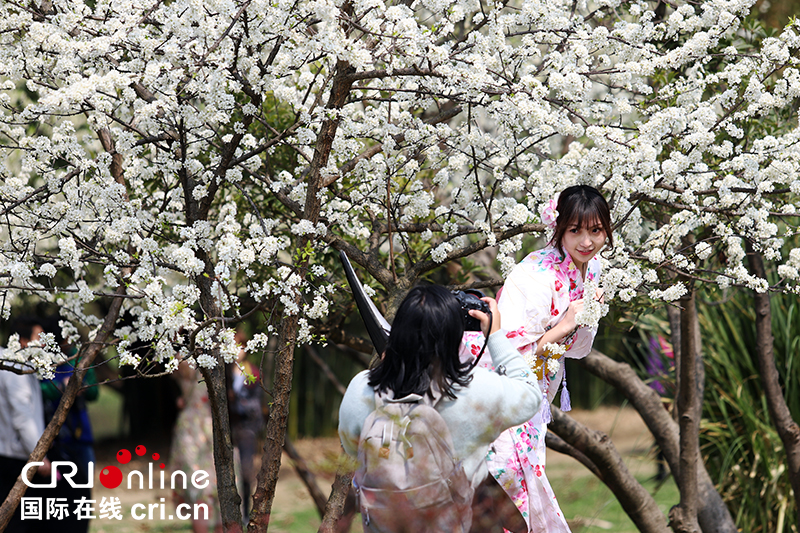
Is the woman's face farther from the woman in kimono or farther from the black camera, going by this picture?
the black camera

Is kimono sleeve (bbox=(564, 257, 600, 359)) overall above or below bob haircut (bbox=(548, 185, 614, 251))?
below

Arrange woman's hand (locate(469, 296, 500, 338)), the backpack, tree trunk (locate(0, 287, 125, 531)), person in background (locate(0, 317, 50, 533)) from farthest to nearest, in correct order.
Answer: person in background (locate(0, 317, 50, 533)) → tree trunk (locate(0, 287, 125, 531)) → woman's hand (locate(469, 296, 500, 338)) → the backpack

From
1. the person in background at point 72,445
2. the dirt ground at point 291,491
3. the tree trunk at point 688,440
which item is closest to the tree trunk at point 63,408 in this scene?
the person in background at point 72,445

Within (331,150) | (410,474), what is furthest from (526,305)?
(331,150)

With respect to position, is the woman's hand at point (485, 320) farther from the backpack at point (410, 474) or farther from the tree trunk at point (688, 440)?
the tree trunk at point (688, 440)

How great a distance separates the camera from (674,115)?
2.85 metres

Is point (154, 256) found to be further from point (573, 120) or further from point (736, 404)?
point (736, 404)

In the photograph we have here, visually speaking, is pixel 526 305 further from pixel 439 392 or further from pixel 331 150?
pixel 331 150

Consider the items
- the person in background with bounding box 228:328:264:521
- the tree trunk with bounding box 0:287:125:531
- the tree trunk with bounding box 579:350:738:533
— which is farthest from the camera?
the person in background with bounding box 228:328:264:521

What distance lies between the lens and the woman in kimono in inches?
101

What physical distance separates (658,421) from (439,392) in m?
2.54

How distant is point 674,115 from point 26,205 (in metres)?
2.38

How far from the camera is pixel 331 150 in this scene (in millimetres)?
3121

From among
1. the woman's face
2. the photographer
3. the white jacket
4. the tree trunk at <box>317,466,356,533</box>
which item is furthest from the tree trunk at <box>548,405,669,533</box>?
the white jacket
